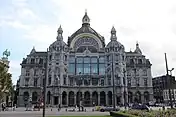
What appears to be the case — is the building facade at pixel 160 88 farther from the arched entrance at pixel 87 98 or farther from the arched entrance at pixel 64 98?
the arched entrance at pixel 64 98

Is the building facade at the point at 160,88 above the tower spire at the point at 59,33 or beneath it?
beneath

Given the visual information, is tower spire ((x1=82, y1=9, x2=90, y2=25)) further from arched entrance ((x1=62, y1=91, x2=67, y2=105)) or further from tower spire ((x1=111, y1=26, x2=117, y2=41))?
arched entrance ((x1=62, y1=91, x2=67, y2=105))

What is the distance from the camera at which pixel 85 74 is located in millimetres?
91750

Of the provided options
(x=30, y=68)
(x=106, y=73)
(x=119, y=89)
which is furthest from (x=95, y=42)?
(x=30, y=68)

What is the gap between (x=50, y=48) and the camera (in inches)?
3713

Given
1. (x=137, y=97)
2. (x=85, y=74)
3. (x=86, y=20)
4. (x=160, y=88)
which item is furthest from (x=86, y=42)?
(x=160, y=88)

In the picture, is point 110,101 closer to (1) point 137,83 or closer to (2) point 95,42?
(1) point 137,83

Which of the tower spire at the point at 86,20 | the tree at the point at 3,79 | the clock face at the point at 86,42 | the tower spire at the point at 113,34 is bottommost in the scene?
the tree at the point at 3,79

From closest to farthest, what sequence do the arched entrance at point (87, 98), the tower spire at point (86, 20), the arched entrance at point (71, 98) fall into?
the arched entrance at point (71, 98) < the arched entrance at point (87, 98) < the tower spire at point (86, 20)

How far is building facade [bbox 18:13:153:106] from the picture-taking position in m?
89.6

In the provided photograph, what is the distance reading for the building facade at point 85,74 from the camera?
8962 cm

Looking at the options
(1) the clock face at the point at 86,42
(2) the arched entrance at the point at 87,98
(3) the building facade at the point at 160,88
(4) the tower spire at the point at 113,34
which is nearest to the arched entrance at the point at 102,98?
(2) the arched entrance at the point at 87,98

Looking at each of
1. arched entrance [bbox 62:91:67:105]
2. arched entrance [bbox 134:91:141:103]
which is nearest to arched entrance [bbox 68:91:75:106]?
arched entrance [bbox 62:91:67:105]

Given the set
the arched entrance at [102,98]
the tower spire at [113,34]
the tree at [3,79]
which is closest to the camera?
the tree at [3,79]
